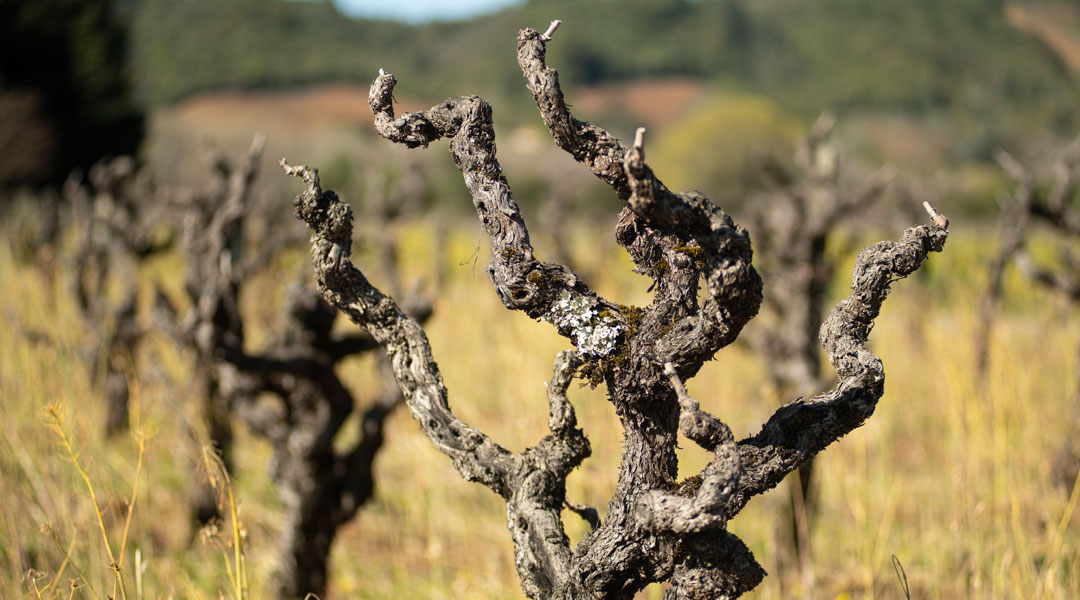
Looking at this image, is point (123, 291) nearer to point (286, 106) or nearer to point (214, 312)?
point (214, 312)

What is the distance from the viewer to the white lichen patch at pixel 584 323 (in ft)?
3.56

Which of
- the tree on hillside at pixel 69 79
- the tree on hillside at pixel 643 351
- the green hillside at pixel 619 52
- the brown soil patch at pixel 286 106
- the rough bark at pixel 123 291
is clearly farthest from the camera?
the brown soil patch at pixel 286 106

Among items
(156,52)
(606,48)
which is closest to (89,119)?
(156,52)

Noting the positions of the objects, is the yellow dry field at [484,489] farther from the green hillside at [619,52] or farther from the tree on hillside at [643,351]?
the green hillside at [619,52]

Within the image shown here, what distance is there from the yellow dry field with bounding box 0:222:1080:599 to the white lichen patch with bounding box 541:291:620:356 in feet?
2.75

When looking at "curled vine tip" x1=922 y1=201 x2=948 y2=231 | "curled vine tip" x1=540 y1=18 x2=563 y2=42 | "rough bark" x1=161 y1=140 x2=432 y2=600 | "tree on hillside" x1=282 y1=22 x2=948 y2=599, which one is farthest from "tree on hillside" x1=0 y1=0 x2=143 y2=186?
"curled vine tip" x1=922 y1=201 x2=948 y2=231

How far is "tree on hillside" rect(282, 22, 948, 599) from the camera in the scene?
0.98 m

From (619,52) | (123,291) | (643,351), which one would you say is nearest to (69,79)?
(123,291)

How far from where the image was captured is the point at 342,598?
9.61 feet

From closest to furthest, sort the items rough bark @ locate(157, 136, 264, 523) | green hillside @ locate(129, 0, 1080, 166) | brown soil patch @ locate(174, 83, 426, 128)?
rough bark @ locate(157, 136, 264, 523) → green hillside @ locate(129, 0, 1080, 166) → brown soil patch @ locate(174, 83, 426, 128)

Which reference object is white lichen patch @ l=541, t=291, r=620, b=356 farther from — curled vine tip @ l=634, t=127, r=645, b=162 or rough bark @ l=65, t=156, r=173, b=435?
rough bark @ l=65, t=156, r=173, b=435

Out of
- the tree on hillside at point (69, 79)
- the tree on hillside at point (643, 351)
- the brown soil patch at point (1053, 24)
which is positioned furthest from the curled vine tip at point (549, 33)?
the tree on hillside at point (69, 79)

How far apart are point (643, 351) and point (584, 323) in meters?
0.10

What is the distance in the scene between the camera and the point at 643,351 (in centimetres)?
106
